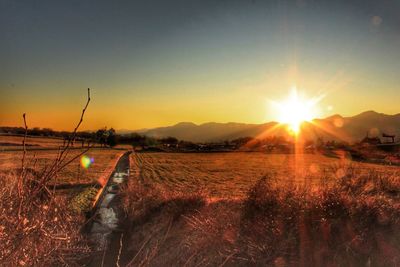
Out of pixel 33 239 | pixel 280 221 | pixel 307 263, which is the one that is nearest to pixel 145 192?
pixel 280 221

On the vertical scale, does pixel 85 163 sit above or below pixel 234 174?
above

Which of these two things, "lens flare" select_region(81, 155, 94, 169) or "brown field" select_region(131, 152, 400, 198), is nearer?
"brown field" select_region(131, 152, 400, 198)

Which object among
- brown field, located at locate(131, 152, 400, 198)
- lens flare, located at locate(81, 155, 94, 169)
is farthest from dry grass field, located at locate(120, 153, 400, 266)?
lens flare, located at locate(81, 155, 94, 169)

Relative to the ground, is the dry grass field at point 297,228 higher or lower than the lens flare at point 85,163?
higher

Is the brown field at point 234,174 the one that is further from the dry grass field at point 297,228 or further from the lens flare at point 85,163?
the lens flare at point 85,163

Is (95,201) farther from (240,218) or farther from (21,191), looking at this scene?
(21,191)

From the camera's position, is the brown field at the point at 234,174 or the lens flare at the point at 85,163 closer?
the brown field at the point at 234,174

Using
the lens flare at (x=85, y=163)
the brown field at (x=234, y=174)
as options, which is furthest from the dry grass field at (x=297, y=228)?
the lens flare at (x=85, y=163)

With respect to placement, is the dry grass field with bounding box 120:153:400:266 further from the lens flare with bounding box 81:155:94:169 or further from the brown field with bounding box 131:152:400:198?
the lens flare with bounding box 81:155:94:169

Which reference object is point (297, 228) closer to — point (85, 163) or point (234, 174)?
point (234, 174)

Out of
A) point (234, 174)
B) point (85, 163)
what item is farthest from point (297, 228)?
point (85, 163)

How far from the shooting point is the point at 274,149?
3944 inches

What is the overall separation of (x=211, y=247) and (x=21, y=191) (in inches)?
363

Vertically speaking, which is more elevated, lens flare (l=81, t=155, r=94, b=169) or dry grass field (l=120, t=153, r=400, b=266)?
dry grass field (l=120, t=153, r=400, b=266)
